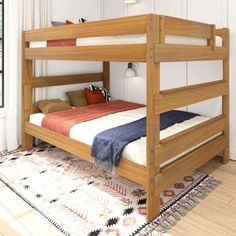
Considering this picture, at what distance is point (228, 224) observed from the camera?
→ 189 cm

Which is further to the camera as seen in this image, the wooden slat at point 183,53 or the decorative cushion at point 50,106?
the decorative cushion at point 50,106

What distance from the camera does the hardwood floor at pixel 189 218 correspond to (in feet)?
5.98

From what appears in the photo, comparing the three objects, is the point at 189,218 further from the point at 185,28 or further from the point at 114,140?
the point at 185,28

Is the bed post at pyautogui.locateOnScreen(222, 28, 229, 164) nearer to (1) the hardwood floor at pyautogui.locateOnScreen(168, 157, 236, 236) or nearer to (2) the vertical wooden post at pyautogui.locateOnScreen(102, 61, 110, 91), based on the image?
(1) the hardwood floor at pyautogui.locateOnScreen(168, 157, 236, 236)

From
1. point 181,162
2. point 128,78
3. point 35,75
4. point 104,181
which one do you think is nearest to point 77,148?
point 104,181

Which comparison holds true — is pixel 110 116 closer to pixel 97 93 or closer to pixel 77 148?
pixel 77 148

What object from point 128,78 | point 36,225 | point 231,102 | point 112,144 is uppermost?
point 128,78

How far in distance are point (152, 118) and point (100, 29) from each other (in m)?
0.80

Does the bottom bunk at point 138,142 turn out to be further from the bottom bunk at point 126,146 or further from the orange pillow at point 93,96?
the orange pillow at point 93,96

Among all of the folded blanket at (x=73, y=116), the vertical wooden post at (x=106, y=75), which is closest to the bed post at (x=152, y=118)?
the folded blanket at (x=73, y=116)

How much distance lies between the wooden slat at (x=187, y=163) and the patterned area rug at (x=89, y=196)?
0.20m

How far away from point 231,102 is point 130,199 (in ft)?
4.99

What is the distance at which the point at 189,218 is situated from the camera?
6.44ft

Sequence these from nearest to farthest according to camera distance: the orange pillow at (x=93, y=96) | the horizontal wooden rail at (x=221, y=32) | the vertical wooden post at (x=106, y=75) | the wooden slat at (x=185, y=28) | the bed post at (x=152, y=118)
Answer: the bed post at (x=152, y=118), the wooden slat at (x=185, y=28), the horizontal wooden rail at (x=221, y=32), the orange pillow at (x=93, y=96), the vertical wooden post at (x=106, y=75)
